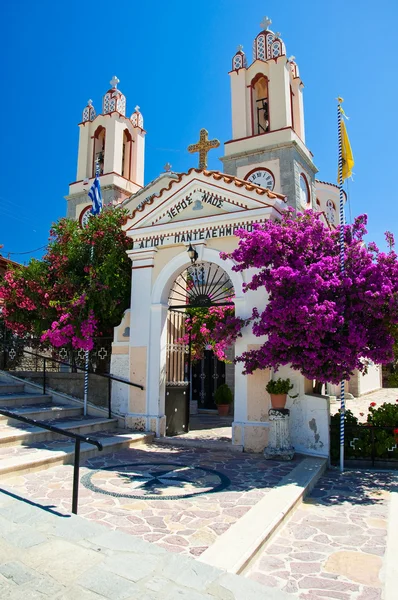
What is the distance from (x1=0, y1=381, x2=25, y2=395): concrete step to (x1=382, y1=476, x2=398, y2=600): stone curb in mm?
8634

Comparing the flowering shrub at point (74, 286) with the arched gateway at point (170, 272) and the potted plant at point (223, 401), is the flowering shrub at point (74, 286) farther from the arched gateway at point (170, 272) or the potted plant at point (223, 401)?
the potted plant at point (223, 401)

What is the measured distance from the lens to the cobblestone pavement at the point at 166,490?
4.73 m

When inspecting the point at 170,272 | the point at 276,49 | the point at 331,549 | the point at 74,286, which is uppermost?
the point at 276,49

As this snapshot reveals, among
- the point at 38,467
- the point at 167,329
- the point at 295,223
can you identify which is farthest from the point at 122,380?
the point at 295,223

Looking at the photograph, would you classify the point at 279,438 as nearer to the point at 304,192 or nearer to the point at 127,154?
the point at 304,192

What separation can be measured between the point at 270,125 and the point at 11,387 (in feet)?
45.6

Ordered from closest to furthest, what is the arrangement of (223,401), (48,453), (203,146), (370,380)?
(48,453), (203,146), (223,401), (370,380)

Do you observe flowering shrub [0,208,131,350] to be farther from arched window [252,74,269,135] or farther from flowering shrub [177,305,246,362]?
arched window [252,74,269,135]

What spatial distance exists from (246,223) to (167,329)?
306 cm

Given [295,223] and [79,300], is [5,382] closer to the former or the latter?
[79,300]

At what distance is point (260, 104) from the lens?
19.3 metres

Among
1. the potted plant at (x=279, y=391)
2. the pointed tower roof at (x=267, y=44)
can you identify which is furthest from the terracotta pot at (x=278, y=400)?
the pointed tower roof at (x=267, y=44)

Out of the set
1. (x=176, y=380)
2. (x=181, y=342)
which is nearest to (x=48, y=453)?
(x=176, y=380)

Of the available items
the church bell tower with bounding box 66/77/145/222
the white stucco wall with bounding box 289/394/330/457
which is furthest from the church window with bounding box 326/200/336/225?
the white stucco wall with bounding box 289/394/330/457
